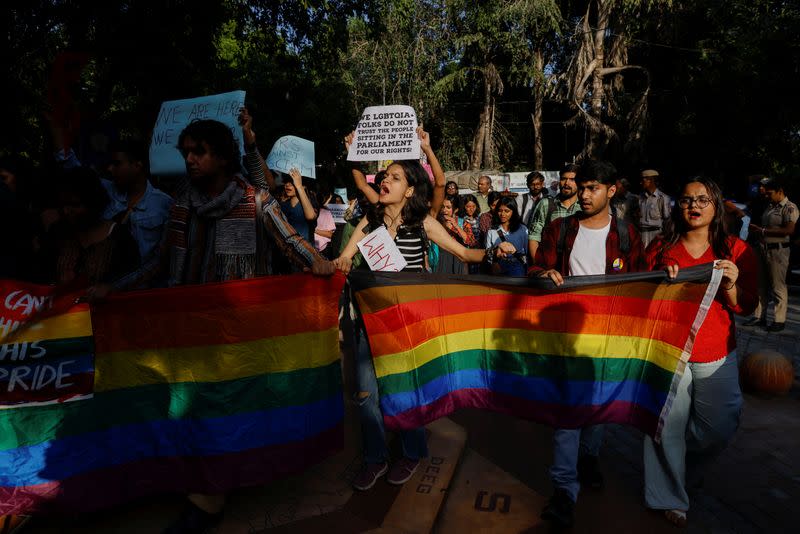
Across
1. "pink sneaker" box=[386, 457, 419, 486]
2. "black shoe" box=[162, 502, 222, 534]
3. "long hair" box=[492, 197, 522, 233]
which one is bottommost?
"pink sneaker" box=[386, 457, 419, 486]

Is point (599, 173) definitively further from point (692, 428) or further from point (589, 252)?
point (692, 428)

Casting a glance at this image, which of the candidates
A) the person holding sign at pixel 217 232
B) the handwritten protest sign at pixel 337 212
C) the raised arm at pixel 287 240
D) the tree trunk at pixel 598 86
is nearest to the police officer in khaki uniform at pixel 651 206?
the handwritten protest sign at pixel 337 212

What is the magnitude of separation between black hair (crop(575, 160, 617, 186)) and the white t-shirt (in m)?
0.26

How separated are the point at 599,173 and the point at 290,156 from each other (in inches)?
156

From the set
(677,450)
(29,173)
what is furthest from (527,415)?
(29,173)

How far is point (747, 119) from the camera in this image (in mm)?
18906

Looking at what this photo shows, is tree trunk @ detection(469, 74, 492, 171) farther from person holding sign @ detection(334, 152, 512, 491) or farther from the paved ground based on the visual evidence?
person holding sign @ detection(334, 152, 512, 491)

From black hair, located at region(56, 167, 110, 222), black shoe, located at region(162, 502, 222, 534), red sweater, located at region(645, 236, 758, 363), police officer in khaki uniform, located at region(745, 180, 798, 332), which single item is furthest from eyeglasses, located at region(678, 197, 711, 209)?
police officer in khaki uniform, located at region(745, 180, 798, 332)

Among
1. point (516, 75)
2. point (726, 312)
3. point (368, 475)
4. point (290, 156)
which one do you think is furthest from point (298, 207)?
point (516, 75)

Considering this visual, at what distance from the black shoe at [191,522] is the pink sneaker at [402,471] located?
1.06 m

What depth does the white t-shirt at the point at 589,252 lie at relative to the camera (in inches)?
134

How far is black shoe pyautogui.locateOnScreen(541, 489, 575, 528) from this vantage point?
3.14 meters

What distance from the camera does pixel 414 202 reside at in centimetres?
356

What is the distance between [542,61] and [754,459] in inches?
953
